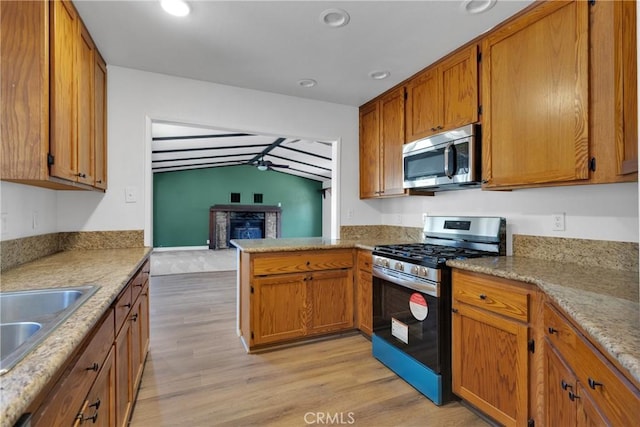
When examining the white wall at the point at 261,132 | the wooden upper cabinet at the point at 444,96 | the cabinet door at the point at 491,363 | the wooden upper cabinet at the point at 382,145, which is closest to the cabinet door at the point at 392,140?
the wooden upper cabinet at the point at 382,145

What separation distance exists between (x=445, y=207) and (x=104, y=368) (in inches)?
103

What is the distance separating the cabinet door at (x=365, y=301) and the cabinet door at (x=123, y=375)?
1793 millimetres

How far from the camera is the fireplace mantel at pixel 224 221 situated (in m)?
10.1

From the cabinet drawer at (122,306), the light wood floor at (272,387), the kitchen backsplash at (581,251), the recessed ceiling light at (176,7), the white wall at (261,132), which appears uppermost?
the recessed ceiling light at (176,7)

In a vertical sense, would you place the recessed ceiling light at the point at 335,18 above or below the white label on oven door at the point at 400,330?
above

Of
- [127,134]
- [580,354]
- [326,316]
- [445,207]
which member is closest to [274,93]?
[127,134]

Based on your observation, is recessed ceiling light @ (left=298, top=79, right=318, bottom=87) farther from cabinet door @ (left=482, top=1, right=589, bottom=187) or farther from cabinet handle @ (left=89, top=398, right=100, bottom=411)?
cabinet handle @ (left=89, top=398, right=100, bottom=411)

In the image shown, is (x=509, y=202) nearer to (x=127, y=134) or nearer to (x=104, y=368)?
(x=104, y=368)

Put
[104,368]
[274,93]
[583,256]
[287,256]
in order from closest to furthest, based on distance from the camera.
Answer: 1. [104,368]
2. [583,256]
3. [287,256]
4. [274,93]

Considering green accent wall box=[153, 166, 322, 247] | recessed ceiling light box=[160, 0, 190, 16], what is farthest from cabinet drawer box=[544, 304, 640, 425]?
green accent wall box=[153, 166, 322, 247]

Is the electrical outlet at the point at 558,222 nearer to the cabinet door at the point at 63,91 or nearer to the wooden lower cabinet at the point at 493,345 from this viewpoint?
the wooden lower cabinet at the point at 493,345

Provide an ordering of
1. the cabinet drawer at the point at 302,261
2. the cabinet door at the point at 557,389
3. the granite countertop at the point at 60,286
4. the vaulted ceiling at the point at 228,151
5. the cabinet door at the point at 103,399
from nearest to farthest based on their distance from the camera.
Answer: the granite countertop at the point at 60,286 < the cabinet door at the point at 103,399 < the cabinet door at the point at 557,389 < the cabinet drawer at the point at 302,261 < the vaulted ceiling at the point at 228,151

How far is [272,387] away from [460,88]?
2.47m

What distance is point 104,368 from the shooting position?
3.93ft
